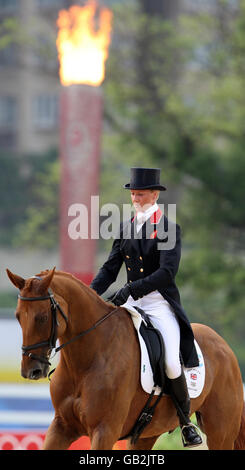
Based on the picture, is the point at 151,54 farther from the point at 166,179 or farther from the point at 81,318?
the point at 81,318

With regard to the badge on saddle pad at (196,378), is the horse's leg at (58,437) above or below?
below

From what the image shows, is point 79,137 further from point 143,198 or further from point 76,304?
point 76,304

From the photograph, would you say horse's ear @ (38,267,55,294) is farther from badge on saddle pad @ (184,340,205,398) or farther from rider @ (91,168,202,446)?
badge on saddle pad @ (184,340,205,398)

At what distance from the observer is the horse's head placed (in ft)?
13.5

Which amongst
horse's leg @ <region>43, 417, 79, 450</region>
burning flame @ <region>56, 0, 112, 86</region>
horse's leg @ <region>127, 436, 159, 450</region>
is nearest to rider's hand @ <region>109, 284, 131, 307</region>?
horse's leg @ <region>43, 417, 79, 450</region>

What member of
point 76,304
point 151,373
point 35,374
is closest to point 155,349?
point 151,373

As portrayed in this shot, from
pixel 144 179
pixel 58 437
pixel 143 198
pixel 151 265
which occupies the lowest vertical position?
pixel 58 437

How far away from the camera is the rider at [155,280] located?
4.77m

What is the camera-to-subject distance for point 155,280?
471 cm

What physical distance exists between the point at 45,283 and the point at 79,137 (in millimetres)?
6999

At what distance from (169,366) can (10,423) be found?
9.50 ft

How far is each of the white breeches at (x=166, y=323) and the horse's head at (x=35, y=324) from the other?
38.5 inches

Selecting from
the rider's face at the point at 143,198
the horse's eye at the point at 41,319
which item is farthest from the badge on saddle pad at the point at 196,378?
the horse's eye at the point at 41,319

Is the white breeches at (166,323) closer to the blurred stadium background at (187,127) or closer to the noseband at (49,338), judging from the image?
the noseband at (49,338)
